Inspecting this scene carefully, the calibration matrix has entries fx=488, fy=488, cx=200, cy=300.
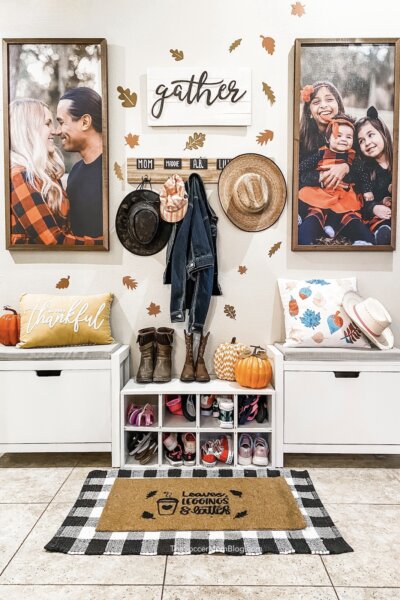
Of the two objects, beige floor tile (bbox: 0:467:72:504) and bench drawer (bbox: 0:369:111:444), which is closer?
beige floor tile (bbox: 0:467:72:504)

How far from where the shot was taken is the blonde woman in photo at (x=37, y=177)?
2.87 metres

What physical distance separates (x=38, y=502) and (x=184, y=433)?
2.65 ft

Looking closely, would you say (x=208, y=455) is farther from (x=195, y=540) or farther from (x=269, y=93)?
(x=269, y=93)

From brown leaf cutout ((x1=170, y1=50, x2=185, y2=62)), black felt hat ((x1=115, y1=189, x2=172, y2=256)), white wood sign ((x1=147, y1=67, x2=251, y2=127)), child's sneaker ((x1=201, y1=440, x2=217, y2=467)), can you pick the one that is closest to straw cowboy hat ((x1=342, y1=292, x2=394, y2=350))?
child's sneaker ((x1=201, y1=440, x2=217, y2=467))

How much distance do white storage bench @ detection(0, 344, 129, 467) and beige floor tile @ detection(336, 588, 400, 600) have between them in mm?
1323

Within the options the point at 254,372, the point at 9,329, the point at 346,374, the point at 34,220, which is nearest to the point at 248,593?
the point at 254,372

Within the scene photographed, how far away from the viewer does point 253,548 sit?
71.6 inches

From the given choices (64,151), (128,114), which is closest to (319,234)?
(128,114)

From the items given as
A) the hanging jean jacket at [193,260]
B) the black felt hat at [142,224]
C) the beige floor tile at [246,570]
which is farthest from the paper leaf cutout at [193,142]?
the beige floor tile at [246,570]

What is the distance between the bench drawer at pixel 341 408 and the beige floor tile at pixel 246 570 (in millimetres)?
841

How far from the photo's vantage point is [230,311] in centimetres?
295

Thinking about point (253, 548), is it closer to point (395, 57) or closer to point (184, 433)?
point (184, 433)

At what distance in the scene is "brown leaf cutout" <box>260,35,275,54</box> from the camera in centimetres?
286

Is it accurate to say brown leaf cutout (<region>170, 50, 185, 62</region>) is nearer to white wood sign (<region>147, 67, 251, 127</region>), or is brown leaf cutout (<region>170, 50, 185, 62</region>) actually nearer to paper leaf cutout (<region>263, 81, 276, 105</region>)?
white wood sign (<region>147, 67, 251, 127</region>)
